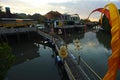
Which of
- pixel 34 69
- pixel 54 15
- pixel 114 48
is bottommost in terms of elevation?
pixel 34 69

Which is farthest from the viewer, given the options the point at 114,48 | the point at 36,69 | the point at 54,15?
the point at 54,15

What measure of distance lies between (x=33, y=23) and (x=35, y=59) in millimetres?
53270

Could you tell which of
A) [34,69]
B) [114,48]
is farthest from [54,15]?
[114,48]

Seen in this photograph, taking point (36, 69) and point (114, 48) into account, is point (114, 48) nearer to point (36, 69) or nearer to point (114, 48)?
point (114, 48)

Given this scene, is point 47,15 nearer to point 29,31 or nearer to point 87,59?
point 29,31

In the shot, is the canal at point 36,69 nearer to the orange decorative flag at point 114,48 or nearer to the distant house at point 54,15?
the orange decorative flag at point 114,48

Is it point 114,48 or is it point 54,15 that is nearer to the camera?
point 114,48

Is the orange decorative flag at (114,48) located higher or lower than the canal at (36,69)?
higher

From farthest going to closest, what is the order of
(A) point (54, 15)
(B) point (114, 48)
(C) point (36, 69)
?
(A) point (54, 15) < (C) point (36, 69) < (B) point (114, 48)

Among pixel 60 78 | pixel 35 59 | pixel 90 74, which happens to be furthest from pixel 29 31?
pixel 90 74

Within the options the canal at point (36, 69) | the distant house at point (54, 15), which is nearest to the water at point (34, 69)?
the canal at point (36, 69)

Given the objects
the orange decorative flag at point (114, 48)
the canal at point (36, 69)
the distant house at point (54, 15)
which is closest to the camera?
the orange decorative flag at point (114, 48)

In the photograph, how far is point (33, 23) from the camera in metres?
99.1

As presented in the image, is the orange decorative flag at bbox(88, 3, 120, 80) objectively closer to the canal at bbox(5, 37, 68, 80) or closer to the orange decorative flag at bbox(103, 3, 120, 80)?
the orange decorative flag at bbox(103, 3, 120, 80)
